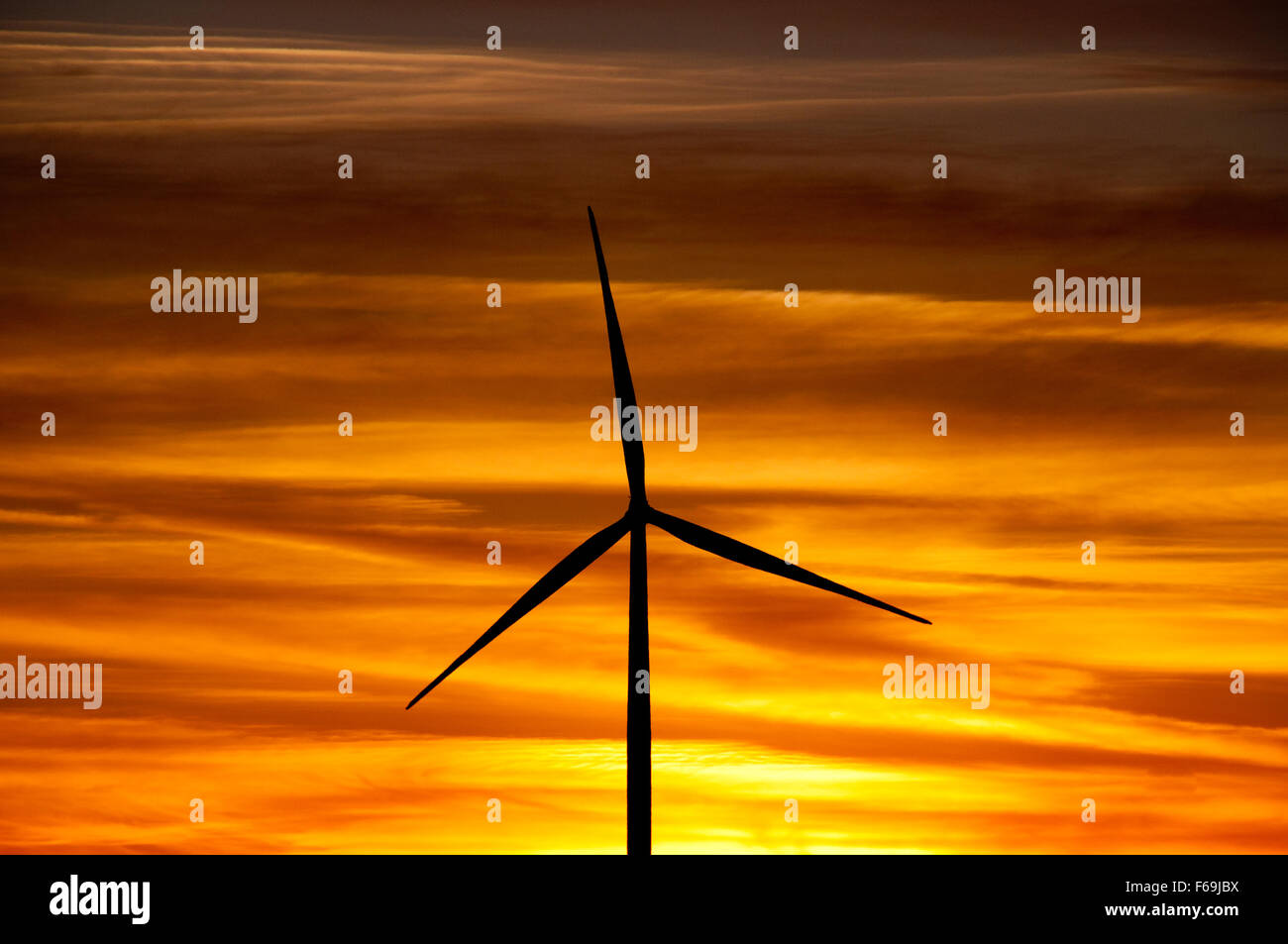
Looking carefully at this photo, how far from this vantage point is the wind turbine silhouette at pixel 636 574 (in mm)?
41594

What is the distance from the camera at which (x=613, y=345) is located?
138 feet

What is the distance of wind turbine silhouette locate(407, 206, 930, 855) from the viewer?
41594 millimetres

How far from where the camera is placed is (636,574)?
41.4 meters
